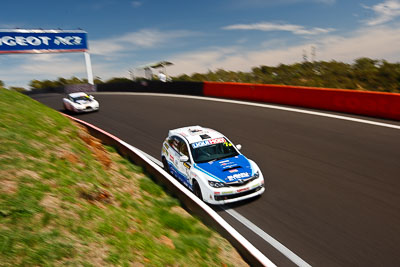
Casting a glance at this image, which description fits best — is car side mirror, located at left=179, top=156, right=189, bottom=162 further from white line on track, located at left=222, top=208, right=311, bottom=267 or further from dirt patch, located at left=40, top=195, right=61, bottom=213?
dirt patch, located at left=40, top=195, right=61, bottom=213

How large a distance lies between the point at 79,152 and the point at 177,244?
3.72 m

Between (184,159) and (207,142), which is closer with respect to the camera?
(184,159)

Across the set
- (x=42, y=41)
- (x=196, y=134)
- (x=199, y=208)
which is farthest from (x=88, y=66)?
(x=199, y=208)

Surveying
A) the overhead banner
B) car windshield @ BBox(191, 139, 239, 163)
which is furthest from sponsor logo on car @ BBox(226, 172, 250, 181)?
the overhead banner

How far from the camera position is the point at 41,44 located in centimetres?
3978

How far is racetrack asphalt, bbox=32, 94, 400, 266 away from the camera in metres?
6.10

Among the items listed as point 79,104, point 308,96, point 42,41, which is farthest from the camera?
point 42,41

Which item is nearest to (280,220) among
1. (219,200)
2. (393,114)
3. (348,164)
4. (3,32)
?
(219,200)

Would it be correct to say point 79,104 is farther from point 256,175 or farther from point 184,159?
point 256,175

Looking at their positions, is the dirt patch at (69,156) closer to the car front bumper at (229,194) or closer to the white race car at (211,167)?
the white race car at (211,167)

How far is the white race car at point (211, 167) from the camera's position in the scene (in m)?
7.66

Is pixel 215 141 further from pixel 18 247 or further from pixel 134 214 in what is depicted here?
pixel 18 247

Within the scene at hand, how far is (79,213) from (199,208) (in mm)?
2750

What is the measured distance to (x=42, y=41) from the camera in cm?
3988
